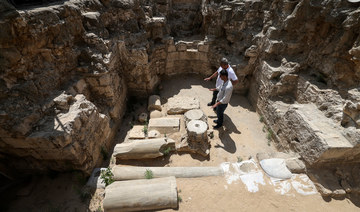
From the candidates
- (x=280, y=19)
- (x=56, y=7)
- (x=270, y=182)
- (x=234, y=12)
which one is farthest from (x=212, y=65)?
(x=56, y=7)

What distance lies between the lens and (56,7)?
4.64 m

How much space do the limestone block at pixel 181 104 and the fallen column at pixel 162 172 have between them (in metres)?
2.97

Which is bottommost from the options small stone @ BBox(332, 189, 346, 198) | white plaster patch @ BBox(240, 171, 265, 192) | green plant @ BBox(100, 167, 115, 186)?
green plant @ BBox(100, 167, 115, 186)

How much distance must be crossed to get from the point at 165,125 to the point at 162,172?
2.07 meters

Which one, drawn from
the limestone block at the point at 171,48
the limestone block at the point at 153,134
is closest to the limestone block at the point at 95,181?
the limestone block at the point at 153,134

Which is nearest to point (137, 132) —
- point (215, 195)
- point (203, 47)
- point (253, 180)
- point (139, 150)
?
point (139, 150)

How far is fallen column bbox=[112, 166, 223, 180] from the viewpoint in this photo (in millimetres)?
4378

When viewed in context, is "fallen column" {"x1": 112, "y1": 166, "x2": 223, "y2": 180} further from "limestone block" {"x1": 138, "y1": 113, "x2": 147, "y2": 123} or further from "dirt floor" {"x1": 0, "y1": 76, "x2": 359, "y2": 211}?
"limestone block" {"x1": 138, "y1": 113, "x2": 147, "y2": 123}

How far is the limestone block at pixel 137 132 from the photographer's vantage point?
19.8 feet

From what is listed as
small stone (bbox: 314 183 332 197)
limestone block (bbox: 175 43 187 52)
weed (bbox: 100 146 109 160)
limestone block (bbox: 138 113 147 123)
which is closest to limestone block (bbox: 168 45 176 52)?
limestone block (bbox: 175 43 187 52)

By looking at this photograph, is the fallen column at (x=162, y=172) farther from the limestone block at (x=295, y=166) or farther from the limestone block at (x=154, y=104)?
the limestone block at (x=154, y=104)

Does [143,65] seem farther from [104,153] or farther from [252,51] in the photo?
[252,51]

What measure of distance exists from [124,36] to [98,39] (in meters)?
1.36

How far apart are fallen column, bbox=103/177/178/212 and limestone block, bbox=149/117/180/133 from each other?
7.98 ft
